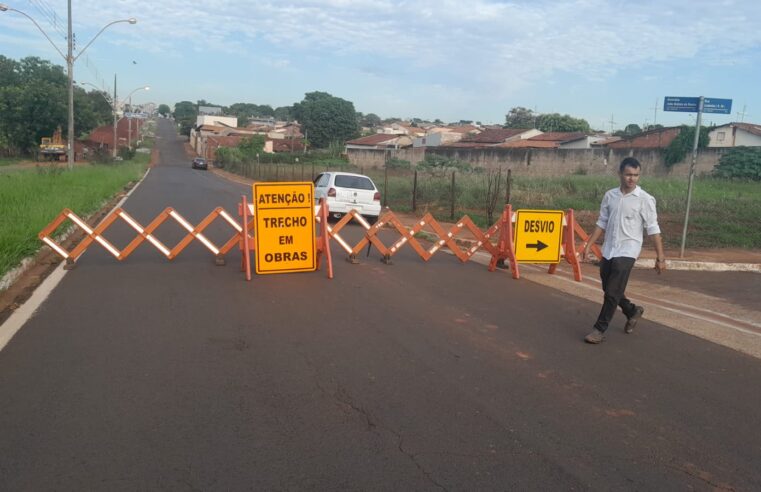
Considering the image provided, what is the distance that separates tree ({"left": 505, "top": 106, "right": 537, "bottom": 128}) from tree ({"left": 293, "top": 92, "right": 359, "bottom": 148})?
30965 mm

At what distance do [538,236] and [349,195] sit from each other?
8524mm

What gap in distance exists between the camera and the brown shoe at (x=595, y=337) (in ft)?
22.9

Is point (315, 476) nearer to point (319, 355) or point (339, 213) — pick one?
point (319, 355)

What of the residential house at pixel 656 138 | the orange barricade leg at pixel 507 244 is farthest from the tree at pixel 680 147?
the orange barricade leg at pixel 507 244

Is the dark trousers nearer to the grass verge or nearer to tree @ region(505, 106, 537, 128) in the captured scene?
the grass verge

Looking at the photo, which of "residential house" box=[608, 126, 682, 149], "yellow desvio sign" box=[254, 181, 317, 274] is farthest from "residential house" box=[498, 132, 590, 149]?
"yellow desvio sign" box=[254, 181, 317, 274]

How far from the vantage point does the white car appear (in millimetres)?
18978

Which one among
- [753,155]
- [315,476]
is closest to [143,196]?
[315,476]

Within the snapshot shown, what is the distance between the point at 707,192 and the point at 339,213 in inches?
624

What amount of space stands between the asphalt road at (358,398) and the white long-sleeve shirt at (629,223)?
994 mm

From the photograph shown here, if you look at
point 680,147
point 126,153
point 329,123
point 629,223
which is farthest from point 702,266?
point 329,123

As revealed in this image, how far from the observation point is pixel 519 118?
406 feet

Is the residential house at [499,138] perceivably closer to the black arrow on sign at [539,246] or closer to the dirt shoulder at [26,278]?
the black arrow on sign at [539,246]

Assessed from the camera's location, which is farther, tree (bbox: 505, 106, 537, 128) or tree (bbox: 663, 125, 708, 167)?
tree (bbox: 505, 106, 537, 128)
